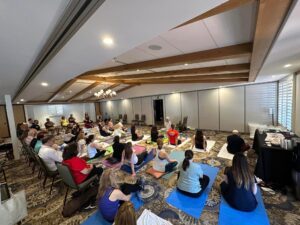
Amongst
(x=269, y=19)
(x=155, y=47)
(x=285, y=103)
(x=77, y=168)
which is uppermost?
(x=155, y=47)

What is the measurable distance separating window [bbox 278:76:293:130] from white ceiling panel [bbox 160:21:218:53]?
4321 millimetres

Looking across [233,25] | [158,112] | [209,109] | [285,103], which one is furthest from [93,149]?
[285,103]

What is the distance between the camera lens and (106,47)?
74.5 inches

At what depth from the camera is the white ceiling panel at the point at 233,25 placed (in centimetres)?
164

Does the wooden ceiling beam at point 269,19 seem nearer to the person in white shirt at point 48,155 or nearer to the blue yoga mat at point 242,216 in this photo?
the blue yoga mat at point 242,216

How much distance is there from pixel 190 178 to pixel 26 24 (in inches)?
126

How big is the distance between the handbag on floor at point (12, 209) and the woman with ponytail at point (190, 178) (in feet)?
8.76

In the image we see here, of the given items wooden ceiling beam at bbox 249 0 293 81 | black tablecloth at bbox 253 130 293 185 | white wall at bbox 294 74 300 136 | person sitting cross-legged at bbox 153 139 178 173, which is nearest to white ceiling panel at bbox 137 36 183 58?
wooden ceiling beam at bbox 249 0 293 81

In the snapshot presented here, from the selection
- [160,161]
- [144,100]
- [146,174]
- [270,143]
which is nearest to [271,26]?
[270,143]

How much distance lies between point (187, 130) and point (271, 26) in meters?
7.79

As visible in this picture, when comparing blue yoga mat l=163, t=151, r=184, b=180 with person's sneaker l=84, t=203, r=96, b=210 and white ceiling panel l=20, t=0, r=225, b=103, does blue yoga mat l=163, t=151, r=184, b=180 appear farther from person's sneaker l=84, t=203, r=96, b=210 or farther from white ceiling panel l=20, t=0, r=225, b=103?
white ceiling panel l=20, t=0, r=225, b=103

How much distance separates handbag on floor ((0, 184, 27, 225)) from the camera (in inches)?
72.3

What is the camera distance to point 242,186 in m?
2.23

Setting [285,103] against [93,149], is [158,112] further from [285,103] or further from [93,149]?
[285,103]
